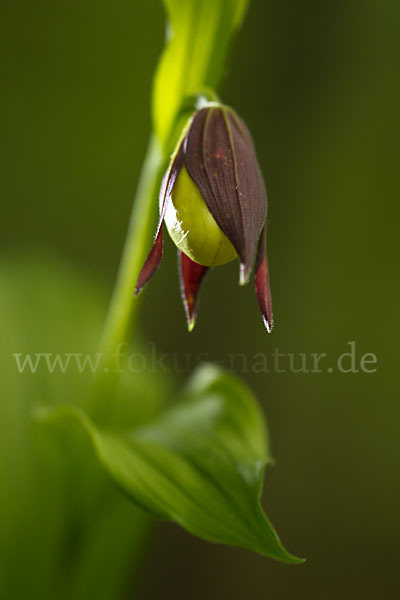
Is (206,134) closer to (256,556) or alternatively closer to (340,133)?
(340,133)

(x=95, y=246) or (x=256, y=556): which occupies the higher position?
(x=95, y=246)

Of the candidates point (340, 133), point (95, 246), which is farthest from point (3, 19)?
point (340, 133)

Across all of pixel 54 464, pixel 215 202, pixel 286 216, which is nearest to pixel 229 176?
pixel 215 202

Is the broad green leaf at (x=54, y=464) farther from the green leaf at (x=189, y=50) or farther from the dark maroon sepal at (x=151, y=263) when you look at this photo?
the green leaf at (x=189, y=50)

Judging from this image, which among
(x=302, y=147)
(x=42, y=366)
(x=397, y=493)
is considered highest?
(x=302, y=147)

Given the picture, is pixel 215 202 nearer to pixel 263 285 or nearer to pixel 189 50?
pixel 263 285

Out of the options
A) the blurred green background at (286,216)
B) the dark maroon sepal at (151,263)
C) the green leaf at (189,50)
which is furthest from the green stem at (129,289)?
the blurred green background at (286,216)

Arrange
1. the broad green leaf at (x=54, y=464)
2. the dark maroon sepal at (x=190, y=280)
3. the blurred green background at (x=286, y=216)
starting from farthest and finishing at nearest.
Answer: the blurred green background at (x=286, y=216), the broad green leaf at (x=54, y=464), the dark maroon sepal at (x=190, y=280)
